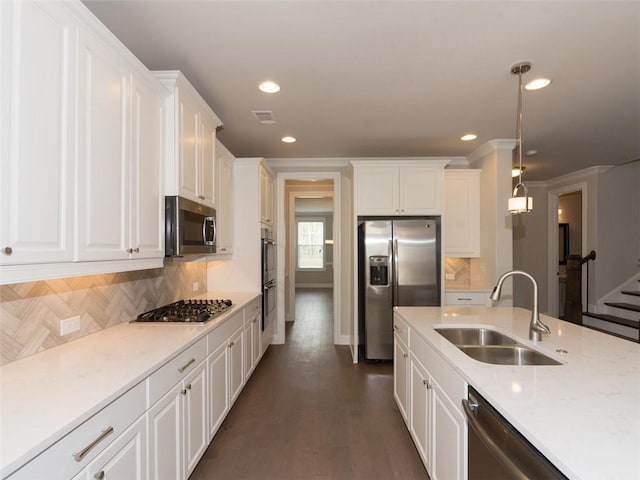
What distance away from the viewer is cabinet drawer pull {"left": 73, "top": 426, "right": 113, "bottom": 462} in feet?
3.23

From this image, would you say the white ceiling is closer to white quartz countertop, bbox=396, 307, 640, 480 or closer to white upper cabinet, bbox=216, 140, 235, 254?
white upper cabinet, bbox=216, 140, 235, 254


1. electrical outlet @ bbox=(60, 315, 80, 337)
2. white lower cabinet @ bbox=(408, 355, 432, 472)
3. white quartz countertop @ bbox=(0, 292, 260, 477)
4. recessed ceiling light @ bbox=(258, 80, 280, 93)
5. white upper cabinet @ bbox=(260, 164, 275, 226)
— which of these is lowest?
white lower cabinet @ bbox=(408, 355, 432, 472)

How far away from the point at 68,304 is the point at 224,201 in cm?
186

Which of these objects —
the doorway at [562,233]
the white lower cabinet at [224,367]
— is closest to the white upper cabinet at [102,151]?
the white lower cabinet at [224,367]

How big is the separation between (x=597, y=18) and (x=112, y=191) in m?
2.60

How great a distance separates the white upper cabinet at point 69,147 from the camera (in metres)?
1.06

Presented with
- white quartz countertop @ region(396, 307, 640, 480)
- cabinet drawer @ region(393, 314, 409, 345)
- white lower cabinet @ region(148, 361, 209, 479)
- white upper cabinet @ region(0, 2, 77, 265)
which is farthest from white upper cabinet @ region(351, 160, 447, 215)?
white upper cabinet @ region(0, 2, 77, 265)

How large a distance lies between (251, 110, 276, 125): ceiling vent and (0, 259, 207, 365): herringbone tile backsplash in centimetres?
158

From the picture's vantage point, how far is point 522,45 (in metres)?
1.92

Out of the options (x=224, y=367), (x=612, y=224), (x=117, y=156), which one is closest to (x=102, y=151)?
(x=117, y=156)

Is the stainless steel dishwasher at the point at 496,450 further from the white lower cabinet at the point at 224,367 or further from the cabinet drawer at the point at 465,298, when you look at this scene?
the cabinet drawer at the point at 465,298

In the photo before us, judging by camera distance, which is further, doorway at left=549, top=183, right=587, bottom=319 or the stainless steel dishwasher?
doorway at left=549, top=183, right=587, bottom=319

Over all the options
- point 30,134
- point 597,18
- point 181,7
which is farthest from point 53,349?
point 597,18

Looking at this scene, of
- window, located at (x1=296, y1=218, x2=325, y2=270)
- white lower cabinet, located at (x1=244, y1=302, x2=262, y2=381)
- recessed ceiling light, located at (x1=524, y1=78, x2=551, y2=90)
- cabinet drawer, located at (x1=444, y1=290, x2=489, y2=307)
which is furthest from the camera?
window, located at (x1=296, y1=218, x2=325, y2=270)
